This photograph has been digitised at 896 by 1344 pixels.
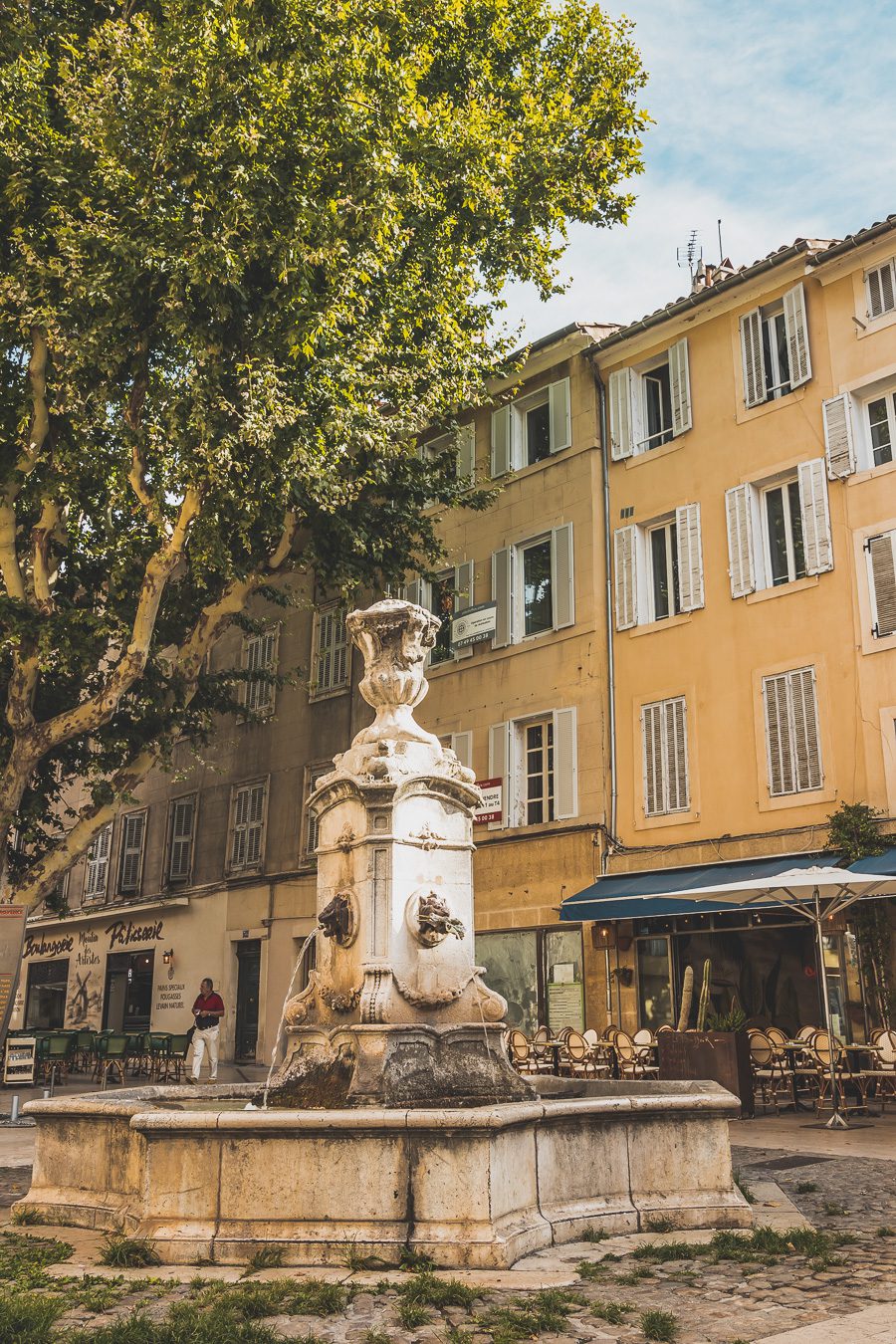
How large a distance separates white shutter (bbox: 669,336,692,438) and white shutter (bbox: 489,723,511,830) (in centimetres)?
565

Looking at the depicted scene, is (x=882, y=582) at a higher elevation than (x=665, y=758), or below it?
higher

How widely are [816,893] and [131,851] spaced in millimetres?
20876

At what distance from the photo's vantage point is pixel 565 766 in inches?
763

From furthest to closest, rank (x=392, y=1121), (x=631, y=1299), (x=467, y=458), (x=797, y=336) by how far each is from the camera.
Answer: (x=467, y=458)
(x=797, y=336)
(x=392, y=1121)
(x=631, y=1299)

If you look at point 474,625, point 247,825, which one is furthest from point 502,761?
point 247,825

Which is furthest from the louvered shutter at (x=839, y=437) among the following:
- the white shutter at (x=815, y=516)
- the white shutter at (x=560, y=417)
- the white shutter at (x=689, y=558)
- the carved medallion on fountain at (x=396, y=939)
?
the carved medallion on fountain at (x=396, y=939)

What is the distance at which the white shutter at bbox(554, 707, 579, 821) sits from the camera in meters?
19.1

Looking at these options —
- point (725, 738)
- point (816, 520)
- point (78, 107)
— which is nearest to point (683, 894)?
point (725, 738)

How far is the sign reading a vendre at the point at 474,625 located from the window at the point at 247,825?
652cm

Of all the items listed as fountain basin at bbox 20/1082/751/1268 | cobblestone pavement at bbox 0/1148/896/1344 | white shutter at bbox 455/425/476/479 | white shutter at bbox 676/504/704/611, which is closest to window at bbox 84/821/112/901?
white shutter at bbox 455/425/476/479

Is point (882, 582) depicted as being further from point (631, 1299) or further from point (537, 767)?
point (631, 1299)

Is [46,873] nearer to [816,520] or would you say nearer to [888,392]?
[816,520]

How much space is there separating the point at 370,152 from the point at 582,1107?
36.4 feet

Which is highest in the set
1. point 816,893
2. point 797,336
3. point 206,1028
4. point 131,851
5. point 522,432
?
point 522,432
